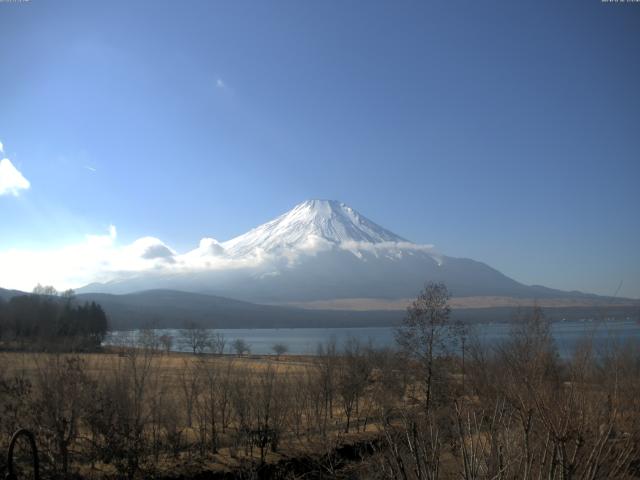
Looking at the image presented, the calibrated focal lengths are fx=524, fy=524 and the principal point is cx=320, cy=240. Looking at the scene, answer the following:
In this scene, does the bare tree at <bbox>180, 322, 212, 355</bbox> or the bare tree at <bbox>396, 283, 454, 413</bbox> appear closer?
the bare tree at <bbox>396, 283, 454, 413</bbox>

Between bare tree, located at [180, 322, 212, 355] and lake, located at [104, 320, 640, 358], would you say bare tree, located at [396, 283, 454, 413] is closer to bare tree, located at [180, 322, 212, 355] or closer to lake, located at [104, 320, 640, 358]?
lake, located at [104, 320, 640, 358]

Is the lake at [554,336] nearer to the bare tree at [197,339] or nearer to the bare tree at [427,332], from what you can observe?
the bare tree at [197,339]

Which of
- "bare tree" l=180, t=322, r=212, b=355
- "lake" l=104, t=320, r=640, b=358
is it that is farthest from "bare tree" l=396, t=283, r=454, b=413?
"bare tree" l=180, t=322, r=212, b=355

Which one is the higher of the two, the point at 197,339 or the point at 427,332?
the point at 427,332

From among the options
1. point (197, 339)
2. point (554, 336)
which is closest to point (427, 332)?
point (554, 336)

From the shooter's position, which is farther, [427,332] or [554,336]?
[554,336]

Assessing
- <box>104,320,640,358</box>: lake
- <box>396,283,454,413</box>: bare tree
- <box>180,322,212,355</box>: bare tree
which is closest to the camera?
<box>104,320,640,358</box>: lake

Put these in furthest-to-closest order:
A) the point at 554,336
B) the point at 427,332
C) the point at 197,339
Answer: the point at 197,339 < the point at 554,336 < the point at 427,332

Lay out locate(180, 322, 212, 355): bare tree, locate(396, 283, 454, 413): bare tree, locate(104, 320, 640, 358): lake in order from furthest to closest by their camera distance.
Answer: locate(180, 322, 212, 355): bare tree → locate(396, 283, 454, 413): bare tree → locate(104, 320, 640, 358): lake

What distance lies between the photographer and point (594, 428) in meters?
5.21

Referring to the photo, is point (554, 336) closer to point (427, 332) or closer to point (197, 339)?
point (427, 332)

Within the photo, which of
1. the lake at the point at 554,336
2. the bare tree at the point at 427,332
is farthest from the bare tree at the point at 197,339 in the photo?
the bare tree at the point at 427,332

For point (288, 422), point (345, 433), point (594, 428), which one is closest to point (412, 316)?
point (345, 433)

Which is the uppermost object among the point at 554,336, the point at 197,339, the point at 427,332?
the point at 427,332
